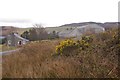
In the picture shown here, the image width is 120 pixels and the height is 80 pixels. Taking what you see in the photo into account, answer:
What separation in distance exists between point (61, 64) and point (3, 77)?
2653 mm

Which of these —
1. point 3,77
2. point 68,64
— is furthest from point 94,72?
point 3,77

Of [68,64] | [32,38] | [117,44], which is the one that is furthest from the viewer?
[32,38]

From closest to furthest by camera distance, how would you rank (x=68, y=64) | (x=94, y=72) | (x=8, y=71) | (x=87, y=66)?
(x=94, y=72) → (x=87, y=66) → (x=68, y=64) → (x=8, y=71)

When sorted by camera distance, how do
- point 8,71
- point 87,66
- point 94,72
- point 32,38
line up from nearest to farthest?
point 94,72 < point 87,66 < point 8,71 < point 32,38

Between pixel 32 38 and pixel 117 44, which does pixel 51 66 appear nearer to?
pixel 117 44

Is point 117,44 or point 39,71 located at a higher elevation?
point 117,44

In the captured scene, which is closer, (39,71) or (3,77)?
(39,71)

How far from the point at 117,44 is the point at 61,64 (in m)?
2.49

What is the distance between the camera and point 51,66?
8727 mm

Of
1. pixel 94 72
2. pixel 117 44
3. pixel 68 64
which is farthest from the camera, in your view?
pixel 117 44

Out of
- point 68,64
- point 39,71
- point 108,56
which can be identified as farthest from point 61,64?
point 108,56

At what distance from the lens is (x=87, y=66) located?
25.0 feet

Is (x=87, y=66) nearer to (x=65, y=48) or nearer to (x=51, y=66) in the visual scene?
(x=51, y=66)

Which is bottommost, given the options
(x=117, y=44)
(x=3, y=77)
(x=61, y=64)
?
(x=3, y=77)
